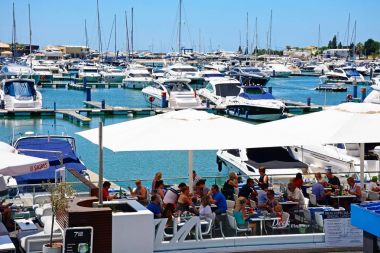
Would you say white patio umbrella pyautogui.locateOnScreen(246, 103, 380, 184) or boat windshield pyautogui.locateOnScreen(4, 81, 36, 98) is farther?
boat windshield pyautogui.locateOnScreen(4, 81, 36, 98)

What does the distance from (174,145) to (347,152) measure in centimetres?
1277

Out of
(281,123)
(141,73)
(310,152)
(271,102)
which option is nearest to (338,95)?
(141,73)

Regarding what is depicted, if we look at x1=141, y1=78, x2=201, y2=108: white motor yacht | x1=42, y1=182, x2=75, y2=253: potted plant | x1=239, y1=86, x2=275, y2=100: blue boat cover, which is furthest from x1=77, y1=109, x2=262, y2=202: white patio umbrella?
x1=141, y1=78, x2=201, y2=108: white motor yacht

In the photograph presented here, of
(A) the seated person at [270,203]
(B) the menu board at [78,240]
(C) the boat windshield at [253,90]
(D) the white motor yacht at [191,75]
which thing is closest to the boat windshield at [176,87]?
(C) the boat windshield at [253,90]

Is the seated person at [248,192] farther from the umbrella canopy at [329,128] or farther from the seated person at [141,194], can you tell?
the seated person at [141,194]

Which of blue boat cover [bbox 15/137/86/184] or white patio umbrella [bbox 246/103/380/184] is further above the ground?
white patio umbrella [bbox 246/103/380/184]

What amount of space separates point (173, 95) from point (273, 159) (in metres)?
32.1

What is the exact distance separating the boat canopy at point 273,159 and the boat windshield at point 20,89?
31052mm

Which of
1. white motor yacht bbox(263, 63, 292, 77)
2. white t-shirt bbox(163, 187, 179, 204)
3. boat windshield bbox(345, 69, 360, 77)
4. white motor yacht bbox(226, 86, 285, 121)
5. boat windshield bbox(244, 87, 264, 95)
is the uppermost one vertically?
white t-shirt bbox(163, 187, 179, 204)

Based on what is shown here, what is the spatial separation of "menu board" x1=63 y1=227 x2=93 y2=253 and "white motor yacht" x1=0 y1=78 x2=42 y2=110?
1615 inches

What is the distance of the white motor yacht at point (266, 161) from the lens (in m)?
23.5

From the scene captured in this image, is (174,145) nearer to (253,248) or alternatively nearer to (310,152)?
(253,248)

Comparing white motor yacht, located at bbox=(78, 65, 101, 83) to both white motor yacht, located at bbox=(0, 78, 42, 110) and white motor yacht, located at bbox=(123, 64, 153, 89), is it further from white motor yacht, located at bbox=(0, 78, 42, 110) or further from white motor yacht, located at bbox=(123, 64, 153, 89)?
white motor yacht, located at bbox=(0, 78, 42, 110)

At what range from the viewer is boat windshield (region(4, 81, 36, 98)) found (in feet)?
173
